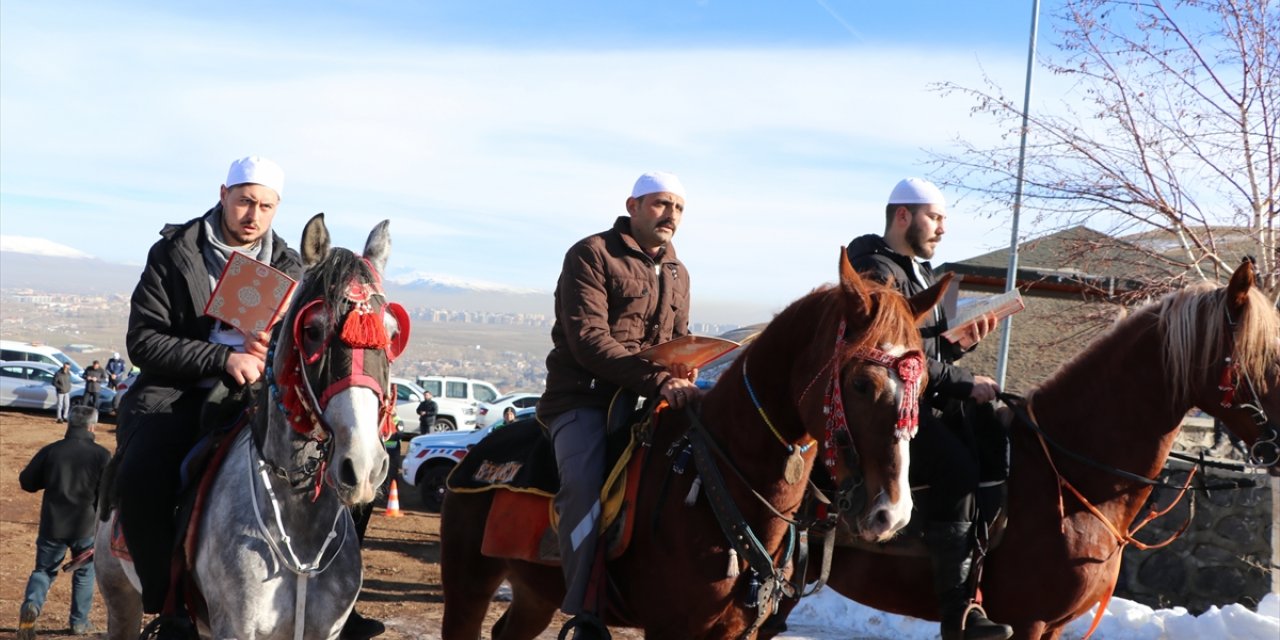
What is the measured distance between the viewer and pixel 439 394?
132 ft

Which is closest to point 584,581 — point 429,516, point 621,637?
point 621,637

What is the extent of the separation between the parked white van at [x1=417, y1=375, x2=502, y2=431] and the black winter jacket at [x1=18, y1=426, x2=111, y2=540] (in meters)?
25.3

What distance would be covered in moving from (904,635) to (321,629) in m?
6.82

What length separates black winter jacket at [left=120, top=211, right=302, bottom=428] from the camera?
4.58 meters

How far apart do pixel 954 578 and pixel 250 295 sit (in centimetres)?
353

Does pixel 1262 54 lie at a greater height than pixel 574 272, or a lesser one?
greater

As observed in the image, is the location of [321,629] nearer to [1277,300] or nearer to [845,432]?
[845,432]

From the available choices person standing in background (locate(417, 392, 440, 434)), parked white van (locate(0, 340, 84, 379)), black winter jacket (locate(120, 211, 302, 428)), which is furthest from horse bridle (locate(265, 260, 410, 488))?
parked white van (locate(0, 340, 84, 379))

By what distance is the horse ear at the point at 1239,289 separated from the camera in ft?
18.0

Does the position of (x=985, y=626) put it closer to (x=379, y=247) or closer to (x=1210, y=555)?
(x=379, y=247)

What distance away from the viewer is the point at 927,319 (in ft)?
19.5

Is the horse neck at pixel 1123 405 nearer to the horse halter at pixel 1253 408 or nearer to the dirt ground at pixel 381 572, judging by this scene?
the horse halter at pixel 1253 408

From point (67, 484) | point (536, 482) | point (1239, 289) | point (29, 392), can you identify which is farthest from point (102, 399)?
point (1239, 289)

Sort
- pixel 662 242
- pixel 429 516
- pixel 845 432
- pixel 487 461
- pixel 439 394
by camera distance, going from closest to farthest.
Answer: pixel 845 432 < pixel 662 242 < pixel 487 461 < pixel 429 516 < pixel 439 394
